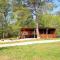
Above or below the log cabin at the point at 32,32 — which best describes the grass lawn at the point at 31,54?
above

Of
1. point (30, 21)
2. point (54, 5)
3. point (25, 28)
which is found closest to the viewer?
point (54, 5)

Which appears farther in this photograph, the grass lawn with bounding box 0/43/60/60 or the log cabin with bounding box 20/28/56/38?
the log cabin with bounding box 20/28/56/38

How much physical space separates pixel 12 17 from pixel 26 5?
5.92 m

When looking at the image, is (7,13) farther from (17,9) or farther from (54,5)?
(54,5)

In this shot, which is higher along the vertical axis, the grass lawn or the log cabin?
the grass lawn

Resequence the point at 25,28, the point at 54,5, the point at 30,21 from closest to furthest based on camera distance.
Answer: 1. the point at 54,5
2. the point at 25,28
3. the point at 30,21

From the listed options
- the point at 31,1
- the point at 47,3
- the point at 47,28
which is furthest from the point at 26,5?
the point at 47,28

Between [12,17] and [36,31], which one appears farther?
[12,17]

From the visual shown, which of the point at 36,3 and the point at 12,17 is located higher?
the point at 36,3

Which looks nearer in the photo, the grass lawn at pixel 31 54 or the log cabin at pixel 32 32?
the grass lawn at pixel 31 54

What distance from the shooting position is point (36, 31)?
46.7m

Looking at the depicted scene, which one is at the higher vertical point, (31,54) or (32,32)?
(31,54)

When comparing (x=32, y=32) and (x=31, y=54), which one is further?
(x=32, y=32)

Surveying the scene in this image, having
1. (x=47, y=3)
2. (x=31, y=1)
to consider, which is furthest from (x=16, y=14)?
(x=47, y=3)
